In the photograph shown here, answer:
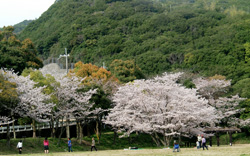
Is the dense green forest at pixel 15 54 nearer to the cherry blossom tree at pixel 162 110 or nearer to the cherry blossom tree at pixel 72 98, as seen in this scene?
the cherry blossom tree at pixel 72 98

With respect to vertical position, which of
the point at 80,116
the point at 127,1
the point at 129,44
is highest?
the point at 127,1

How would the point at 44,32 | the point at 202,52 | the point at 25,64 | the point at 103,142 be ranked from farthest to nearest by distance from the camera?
the point at 44,32 → the point at 202,52 → the point at 25,64 → the point at 103,142

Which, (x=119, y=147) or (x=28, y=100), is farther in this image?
(x=119, y=147)

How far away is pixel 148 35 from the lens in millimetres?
125500

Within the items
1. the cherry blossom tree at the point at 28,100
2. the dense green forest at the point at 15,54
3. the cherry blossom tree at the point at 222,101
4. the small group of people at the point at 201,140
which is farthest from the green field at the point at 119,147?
the dense green forest at the point at 15,54

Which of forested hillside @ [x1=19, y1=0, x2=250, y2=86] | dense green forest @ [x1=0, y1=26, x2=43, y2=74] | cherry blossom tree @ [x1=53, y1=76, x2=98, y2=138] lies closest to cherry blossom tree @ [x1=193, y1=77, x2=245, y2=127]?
forested hillside @ [x1=19, y1=0, x2=250, y2=86]

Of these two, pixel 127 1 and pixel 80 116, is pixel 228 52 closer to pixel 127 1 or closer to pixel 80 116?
pixel 80 116

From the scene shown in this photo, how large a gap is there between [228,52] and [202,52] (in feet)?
20.9

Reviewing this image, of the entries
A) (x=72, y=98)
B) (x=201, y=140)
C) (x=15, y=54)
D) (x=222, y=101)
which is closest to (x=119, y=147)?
(x=72, y=98)

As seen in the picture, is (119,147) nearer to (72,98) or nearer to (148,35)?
(72,98)

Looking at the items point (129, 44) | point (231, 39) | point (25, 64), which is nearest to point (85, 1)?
point (129, 44)

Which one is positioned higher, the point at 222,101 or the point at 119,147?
the point at 222,101

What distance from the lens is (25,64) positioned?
167 ft

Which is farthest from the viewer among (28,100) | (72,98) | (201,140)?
(72,98)
